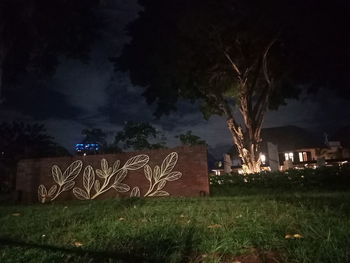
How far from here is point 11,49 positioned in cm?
1864

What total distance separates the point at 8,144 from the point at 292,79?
1749 centimetres

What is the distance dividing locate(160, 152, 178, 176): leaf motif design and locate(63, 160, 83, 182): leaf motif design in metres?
3.21

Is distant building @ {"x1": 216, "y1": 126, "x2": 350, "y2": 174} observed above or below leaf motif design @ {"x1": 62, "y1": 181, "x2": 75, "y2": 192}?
above

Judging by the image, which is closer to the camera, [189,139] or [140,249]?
[140,249]

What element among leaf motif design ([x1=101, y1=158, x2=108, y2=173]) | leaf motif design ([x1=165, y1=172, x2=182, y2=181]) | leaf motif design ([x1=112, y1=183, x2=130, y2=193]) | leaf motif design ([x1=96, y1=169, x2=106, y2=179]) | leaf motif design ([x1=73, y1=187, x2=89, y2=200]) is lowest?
leaf motif design ([x1=73, y1=187, x2=89, y2=200])

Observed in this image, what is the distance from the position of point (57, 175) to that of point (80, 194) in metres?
1.22

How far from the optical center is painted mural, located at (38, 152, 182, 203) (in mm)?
12383

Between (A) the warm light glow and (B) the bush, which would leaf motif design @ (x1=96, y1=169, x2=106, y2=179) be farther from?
(A) the warm light glow

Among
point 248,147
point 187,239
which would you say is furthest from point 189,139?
point 187,239

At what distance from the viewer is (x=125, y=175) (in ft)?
41.3

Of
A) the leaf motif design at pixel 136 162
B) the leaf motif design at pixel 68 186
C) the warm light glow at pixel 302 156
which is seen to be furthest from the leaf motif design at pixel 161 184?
the warm light glow at pixel 302 156

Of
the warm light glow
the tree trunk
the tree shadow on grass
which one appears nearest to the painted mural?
the tree shadow on grass

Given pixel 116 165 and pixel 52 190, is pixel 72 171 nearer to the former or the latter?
pixel 52 190

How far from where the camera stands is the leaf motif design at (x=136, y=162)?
41.1ft
